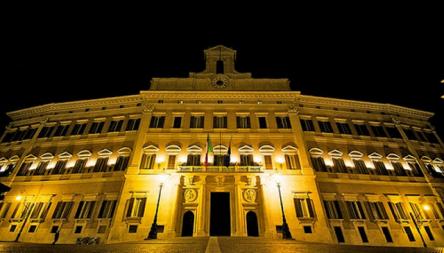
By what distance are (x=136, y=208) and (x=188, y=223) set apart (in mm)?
4528

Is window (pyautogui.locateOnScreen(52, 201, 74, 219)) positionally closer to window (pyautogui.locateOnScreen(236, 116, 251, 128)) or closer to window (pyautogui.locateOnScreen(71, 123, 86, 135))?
window (pyautogui.locateOnScreen(71, 123, 86, 135))

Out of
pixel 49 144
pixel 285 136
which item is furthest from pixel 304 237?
pixel 49 144

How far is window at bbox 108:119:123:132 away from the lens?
25.3 metres

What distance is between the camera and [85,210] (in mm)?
20094

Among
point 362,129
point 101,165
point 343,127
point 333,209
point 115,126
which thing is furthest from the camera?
point 362,129

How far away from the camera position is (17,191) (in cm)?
2216

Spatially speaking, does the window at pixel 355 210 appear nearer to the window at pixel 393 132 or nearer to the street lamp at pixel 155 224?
the window at pixel 393 132

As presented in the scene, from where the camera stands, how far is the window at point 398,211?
2011 centimetres

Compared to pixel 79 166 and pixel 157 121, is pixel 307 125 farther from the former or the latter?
pixel 79 166

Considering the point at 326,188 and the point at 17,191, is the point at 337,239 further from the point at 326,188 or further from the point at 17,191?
the point at 17,191

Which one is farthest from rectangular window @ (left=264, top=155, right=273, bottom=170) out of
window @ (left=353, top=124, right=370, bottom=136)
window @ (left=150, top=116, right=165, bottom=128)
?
window @ (left=353, top=124, right=370, bottom=136)

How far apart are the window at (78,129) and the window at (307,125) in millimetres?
25074

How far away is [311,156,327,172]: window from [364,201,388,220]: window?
4.59m

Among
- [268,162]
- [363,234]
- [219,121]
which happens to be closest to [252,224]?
[268,162]
